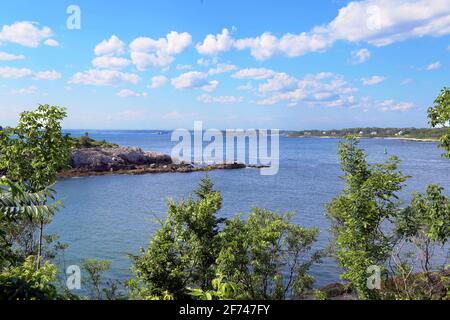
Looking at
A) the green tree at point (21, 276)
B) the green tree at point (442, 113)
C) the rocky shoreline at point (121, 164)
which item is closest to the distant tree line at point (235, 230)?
the green tree at point (442, 113)

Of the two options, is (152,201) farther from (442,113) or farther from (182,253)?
(442,113)

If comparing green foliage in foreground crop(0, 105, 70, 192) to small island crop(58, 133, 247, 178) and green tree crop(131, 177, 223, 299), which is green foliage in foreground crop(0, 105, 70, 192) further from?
small island crop(58, 133, 247, 178)

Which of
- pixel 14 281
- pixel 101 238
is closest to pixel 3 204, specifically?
pixel 14 281

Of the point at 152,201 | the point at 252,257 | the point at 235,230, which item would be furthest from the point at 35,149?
the point at 152,201

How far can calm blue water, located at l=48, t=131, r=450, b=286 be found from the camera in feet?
111

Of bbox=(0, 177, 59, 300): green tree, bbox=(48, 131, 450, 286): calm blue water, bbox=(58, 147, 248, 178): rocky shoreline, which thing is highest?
Answer: bbox=(0, 177, 59, 300): green tree

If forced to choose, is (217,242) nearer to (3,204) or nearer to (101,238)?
(3,204)

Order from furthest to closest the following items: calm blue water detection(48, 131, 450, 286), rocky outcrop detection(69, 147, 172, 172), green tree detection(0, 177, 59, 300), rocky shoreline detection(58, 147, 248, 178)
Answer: rocky outcrop detection(69, 147, 172, 172), rocky shoreline detection(58, 147, 248, 178), calm blue water detection(48, 131, 450, 286), green tree detection(0, 177, 59, 300)

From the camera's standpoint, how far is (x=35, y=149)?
43.1 ft

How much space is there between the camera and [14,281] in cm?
418

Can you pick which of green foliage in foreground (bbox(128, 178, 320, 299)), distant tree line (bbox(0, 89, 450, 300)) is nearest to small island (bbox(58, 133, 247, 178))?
green foliage in foreground (bbox(128, 178, 320, 299))

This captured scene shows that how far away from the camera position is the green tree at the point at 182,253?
1462 cm

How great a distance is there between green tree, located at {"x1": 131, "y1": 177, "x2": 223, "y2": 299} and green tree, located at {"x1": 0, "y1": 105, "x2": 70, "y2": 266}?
164 inches

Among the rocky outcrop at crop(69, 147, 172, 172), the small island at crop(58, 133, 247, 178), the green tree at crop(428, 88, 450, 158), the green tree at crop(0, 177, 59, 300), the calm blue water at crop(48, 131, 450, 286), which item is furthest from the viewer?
the rocky outcrop at crop(69, 147, 172, 172)
